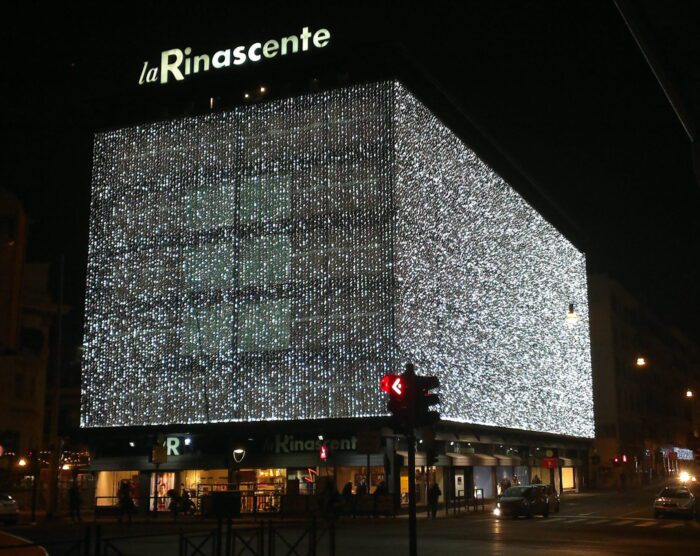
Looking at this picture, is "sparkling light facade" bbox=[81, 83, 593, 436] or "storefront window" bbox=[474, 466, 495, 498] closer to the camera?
"sparkling light facade" bbox=[81, 83, 593, 436]

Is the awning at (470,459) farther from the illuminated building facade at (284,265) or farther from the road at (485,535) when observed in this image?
the road at (485,535)

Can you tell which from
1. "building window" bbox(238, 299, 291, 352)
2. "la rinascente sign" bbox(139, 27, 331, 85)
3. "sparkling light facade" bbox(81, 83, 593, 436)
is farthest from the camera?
"la rinascente sign" bbox(139, 27, 331, 85)

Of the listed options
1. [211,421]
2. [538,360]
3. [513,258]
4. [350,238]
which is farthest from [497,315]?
[211,421]

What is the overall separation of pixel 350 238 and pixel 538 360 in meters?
26.1

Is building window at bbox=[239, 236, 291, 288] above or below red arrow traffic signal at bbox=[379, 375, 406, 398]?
above

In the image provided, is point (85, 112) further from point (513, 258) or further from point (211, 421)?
point (513, 258)

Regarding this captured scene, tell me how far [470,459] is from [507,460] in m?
7.76

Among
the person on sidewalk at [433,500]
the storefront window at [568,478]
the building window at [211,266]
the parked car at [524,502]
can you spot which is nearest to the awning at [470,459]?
the parked car at [524,502]

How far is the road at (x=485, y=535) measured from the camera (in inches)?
941

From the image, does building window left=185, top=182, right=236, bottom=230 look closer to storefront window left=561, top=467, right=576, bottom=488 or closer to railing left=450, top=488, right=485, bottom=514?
railing left=450, top=488, right=485, bottom=514

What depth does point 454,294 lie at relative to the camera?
49.8 metres

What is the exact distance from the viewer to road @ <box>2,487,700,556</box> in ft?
78.4

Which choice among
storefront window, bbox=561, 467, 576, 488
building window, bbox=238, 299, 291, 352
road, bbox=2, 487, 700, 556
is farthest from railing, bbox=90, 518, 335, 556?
storefront window, bbox=561, 467, 576, 488

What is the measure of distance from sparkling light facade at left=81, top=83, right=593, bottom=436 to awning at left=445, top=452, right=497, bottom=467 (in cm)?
215
